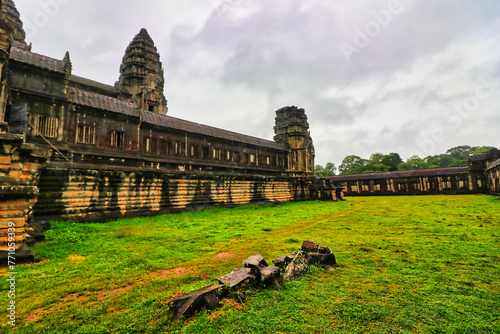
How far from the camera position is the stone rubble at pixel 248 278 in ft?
9.89

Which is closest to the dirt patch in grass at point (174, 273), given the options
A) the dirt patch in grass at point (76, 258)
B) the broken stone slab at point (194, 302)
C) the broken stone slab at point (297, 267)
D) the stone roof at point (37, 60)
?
the broken stone slab at point (194, 302)

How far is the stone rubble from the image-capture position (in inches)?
119

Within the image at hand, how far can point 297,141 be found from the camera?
97.5 ft

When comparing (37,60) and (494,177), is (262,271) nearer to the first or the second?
(37,60)

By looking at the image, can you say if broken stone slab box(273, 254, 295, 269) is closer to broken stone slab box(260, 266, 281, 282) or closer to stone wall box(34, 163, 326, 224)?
broken stone slab box(260, 266, 281, 282)

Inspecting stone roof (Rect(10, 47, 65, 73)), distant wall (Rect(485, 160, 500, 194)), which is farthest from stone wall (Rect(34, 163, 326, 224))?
distant wall (Rect(485, 160, 500, 194))

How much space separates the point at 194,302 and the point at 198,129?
63.5ft

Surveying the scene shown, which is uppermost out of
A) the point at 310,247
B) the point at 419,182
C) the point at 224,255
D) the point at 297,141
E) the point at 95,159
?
the point at 297,141

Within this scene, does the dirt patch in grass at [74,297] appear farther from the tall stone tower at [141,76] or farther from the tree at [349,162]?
the tree at [349,162]

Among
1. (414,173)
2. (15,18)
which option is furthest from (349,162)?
(15,18)

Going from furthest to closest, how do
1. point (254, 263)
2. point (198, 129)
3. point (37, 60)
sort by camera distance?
point (198, 129) < point (37, 60) < point (254, 263)

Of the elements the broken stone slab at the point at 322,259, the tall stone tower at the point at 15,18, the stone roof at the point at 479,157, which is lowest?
the broken stone slab at the point at 322,259

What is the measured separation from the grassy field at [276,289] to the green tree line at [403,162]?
62.9 metres

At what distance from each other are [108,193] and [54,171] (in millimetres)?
2479
